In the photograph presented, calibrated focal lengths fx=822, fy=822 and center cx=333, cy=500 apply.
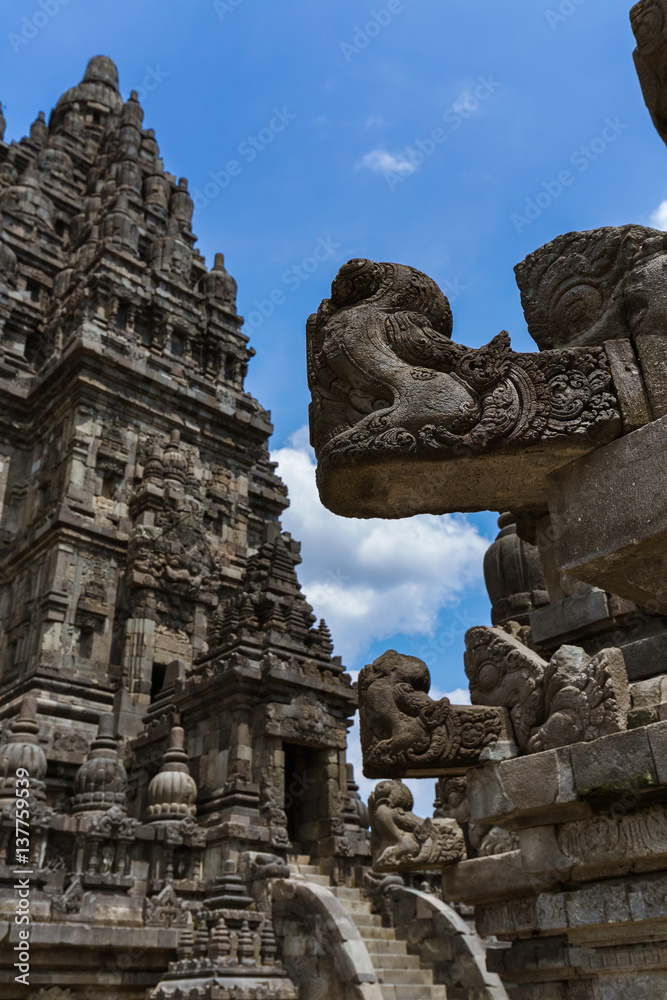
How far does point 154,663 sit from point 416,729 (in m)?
20.2

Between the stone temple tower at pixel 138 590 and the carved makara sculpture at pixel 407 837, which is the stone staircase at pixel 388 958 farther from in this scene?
the carved makara sculpture at pixel 407 837

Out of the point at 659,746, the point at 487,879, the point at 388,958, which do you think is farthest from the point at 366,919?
the point at 659,746

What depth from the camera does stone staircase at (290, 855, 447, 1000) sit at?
1263cm

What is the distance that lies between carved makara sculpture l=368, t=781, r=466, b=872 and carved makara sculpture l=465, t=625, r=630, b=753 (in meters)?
1.84

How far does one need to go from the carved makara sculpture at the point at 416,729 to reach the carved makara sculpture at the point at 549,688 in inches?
5.7

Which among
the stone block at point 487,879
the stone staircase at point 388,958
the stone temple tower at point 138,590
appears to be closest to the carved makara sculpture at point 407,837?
the stone block at point 487,879

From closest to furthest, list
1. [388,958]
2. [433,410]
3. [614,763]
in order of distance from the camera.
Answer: [614,763] < [433,410] < [388,958]

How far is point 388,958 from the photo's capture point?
532 inches

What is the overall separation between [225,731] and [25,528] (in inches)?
489

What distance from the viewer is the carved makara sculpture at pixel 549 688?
375 cm

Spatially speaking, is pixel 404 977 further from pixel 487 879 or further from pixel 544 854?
pixel 544 854

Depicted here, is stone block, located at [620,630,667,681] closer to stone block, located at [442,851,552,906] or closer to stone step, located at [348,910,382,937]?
stone block, located at [442,851,552,906]

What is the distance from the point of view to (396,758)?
4.31m

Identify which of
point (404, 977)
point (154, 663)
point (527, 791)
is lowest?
point (404, 977)
